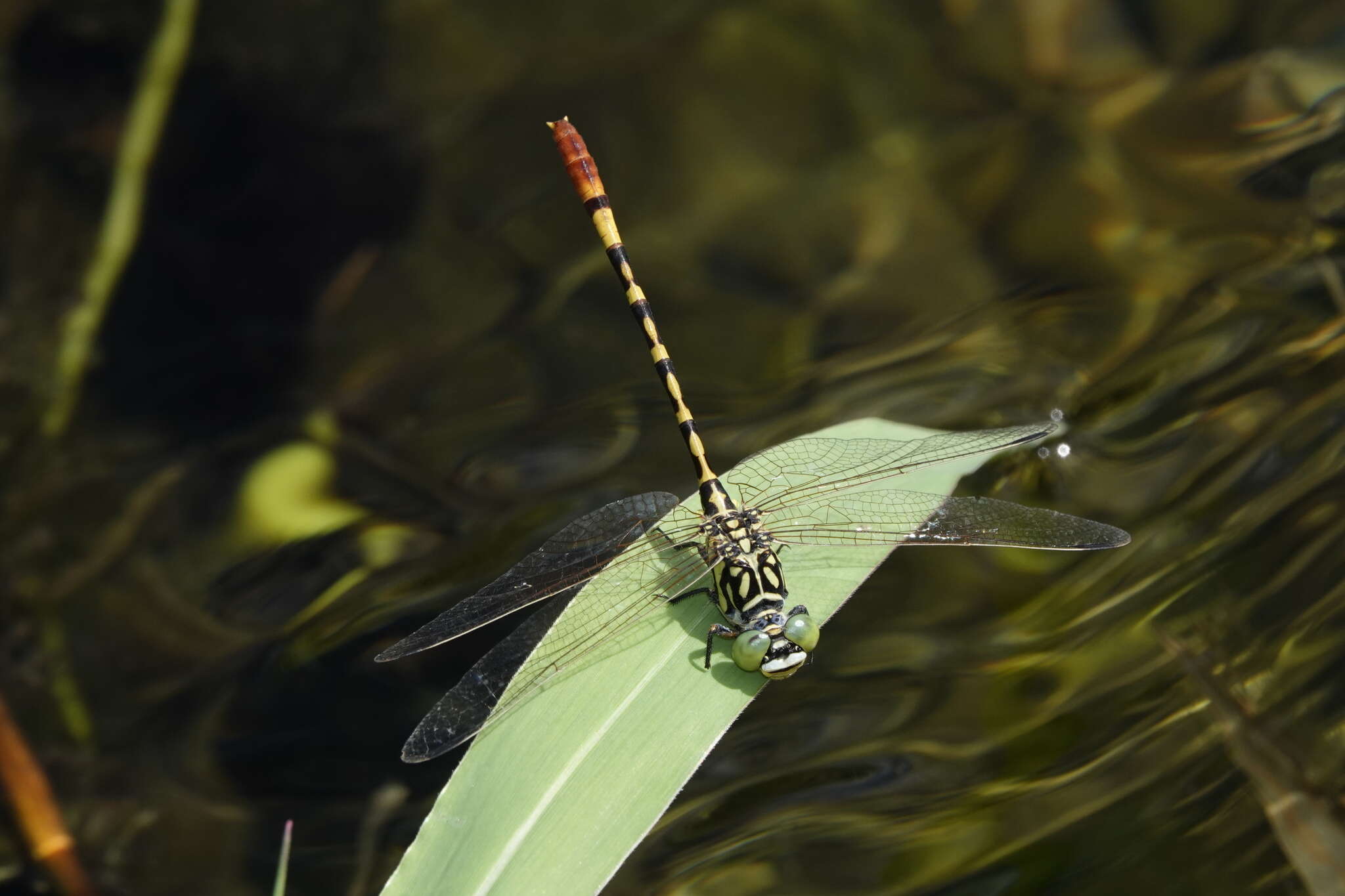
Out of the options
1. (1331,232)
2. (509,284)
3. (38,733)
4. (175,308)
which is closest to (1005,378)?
(1331,232)

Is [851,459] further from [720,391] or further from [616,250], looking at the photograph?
[616,250]

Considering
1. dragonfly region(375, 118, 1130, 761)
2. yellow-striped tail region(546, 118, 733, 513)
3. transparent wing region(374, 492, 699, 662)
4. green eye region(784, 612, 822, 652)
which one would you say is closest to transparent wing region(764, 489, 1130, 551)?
dragonfly region(375, 118, 1130, 761)

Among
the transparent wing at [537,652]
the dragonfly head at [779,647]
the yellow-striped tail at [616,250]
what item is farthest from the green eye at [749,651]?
the yellow-striped tail at [616,250]

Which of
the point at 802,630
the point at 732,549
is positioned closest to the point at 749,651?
the point at 802,630

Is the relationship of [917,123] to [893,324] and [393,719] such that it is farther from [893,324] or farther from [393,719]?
[393,719]

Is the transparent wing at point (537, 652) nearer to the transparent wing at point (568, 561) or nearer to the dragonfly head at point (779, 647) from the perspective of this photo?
the transparent wing at point (568, 561)

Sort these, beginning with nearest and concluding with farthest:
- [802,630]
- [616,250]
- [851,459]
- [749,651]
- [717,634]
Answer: [749,651] → [717,634] → [802,630] → [851,459] → [616,250]

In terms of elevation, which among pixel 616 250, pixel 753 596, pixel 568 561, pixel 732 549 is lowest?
pixel 753 596
